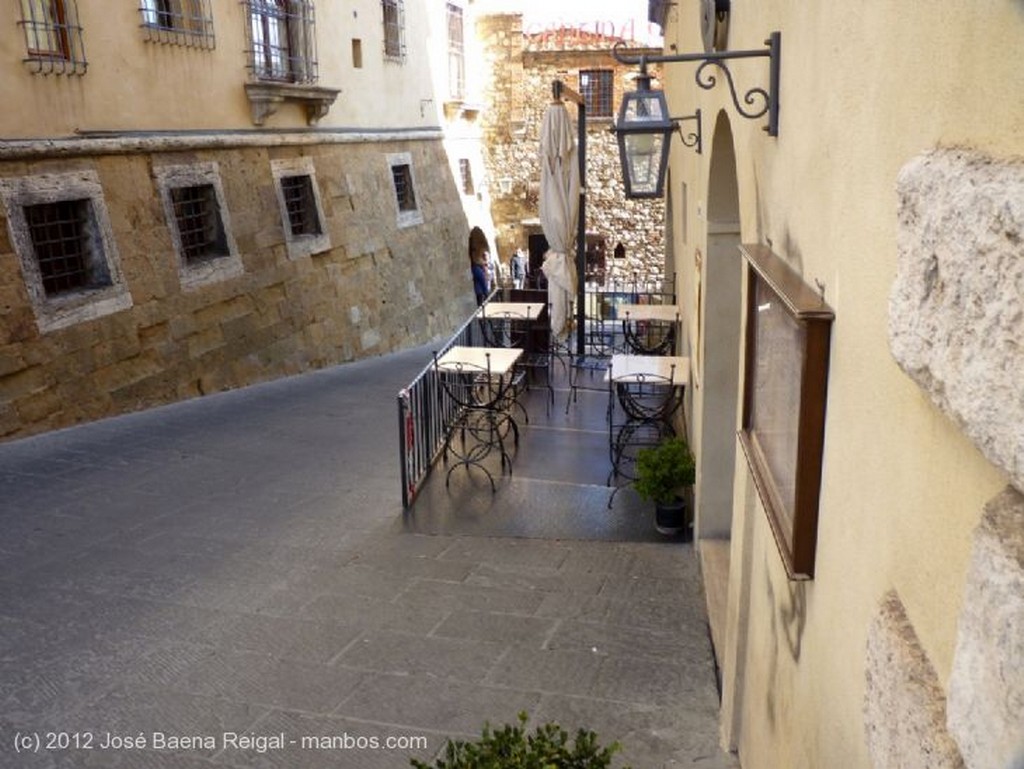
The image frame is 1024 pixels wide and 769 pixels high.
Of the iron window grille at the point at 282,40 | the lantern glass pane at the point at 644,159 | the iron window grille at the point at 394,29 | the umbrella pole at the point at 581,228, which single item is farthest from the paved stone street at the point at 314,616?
the iron window grille at the point at 394,29

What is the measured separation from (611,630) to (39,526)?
13.0 feet

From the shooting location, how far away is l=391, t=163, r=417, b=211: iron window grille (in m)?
17.5

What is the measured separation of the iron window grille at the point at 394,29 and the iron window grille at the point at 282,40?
10.4 ft

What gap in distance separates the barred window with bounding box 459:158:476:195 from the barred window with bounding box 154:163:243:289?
10773 mm

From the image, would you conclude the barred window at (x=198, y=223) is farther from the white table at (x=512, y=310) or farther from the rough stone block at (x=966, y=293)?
the rough stone block at (x=966, y=293)

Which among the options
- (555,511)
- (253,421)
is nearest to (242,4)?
(253,421)

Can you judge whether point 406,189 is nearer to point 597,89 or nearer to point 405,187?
point 405,187

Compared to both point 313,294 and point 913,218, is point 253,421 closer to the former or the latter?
point 313,294

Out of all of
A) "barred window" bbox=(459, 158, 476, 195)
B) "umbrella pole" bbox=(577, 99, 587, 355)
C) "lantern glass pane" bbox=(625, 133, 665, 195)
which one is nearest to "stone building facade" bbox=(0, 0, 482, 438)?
"umbrella pole" bbox=(577, 99, 587, 355)

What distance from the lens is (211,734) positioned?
4.10 meters

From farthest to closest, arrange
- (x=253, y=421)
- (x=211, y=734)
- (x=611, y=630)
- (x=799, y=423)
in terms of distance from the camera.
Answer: (x=253, y=421) < (x=611, y=630) < (x=211, y=734) < (x=799, y=423)

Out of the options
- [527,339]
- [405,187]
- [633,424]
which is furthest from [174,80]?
[405,187]

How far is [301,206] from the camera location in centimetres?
Answer: 1391

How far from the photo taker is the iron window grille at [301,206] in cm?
1359
